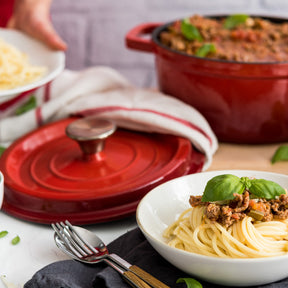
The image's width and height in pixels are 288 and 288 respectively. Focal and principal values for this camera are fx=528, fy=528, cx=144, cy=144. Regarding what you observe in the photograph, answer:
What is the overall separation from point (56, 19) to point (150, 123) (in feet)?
6.52

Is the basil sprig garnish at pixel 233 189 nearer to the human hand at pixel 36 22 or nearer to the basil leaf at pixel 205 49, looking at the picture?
the basil leaf at pixel 205 49

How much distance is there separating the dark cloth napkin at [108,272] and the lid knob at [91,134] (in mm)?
441

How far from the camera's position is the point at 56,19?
3.65m

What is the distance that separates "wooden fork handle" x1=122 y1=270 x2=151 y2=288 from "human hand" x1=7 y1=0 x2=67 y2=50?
4.09ft

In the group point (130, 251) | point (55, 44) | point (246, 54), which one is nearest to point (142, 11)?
point (55, 44)

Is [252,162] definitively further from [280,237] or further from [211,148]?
[280,237]

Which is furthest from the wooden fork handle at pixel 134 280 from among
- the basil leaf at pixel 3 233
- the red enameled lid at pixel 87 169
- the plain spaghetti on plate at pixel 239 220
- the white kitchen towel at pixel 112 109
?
the white kitchen towel at pixel 112 109

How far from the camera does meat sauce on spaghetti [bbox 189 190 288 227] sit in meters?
1.19

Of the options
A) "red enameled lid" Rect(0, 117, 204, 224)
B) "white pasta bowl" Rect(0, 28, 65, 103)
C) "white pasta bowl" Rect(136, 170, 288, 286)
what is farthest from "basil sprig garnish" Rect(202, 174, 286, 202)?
"white pasta bowl" Rect(0, 28, 65, 103)

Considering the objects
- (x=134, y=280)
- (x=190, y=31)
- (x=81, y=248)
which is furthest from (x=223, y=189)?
(x=190, y=31)

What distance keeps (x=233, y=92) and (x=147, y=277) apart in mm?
932

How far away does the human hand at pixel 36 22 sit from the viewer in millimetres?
2223

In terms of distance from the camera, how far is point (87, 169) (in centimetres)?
172

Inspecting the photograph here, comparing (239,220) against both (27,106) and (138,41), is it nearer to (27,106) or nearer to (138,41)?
(138,41)
